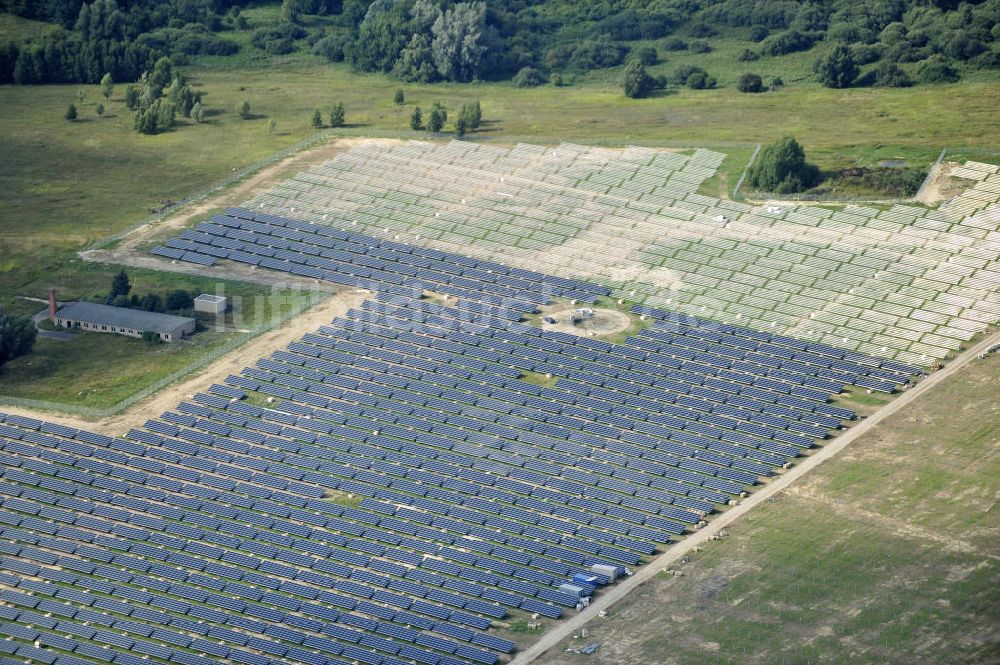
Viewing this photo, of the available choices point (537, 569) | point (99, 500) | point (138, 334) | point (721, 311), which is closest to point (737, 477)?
point (537, 569)

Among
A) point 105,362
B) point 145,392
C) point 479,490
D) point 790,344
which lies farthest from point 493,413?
point 105,362

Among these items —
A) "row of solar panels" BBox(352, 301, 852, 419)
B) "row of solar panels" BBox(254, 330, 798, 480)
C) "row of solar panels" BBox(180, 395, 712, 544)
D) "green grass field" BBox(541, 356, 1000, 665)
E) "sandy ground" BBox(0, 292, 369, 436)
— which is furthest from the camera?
"row of solar panels" BBox(352, 301, 852, 419)

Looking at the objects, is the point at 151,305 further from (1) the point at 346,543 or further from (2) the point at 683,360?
(2) the point at 683,360

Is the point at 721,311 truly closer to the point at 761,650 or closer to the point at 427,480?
the point at 427,480

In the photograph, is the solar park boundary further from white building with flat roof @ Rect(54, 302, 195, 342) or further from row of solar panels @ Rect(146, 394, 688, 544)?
row of solar panels @ Rect(146, 394, 688, 544)

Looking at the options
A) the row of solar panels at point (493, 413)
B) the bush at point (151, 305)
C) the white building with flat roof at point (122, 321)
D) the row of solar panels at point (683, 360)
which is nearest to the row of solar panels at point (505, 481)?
the row of solar panels at point (493, 413)

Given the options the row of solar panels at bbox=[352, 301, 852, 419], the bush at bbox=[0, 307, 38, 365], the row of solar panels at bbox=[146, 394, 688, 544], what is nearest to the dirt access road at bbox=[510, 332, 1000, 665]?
the row of solar panels at bbox=[146, 394, 688, 544]
